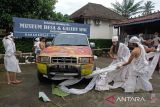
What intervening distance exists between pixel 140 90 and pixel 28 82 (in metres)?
4.00

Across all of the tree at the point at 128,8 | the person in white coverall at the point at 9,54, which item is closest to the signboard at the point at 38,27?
the person in white coverall at the point at 9,54

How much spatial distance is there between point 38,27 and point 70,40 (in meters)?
7.20

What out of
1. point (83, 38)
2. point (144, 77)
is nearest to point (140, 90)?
point (144, 77)

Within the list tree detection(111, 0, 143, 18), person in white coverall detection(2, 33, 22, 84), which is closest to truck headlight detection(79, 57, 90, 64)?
person in white coverall detection(2, 33, 22, 84)

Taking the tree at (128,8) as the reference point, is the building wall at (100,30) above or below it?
below

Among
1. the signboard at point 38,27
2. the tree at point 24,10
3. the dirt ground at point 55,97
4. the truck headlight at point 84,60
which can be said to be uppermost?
the tree at point 24,10

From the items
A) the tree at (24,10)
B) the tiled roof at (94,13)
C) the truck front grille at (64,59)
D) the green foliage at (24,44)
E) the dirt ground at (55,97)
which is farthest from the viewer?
the tiled roof at (94,13)

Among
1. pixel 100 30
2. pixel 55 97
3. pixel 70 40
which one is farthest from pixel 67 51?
pixel 100 30

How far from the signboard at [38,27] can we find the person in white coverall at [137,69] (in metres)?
9.38

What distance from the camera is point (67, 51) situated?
28.6ft

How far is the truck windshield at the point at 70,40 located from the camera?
392 inches

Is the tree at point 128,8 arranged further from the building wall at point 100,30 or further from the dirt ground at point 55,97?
the dirt ground at point 55,97

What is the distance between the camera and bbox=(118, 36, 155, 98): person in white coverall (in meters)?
7.94

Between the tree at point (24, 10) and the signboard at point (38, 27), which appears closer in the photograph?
the signboard at point (38, 27)
